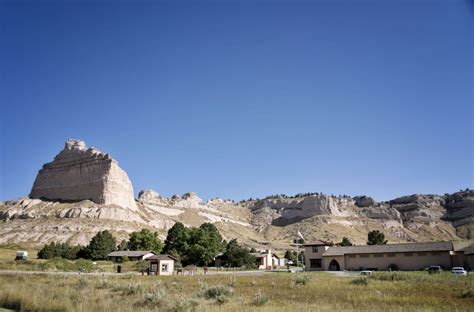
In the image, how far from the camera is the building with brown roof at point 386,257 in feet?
167

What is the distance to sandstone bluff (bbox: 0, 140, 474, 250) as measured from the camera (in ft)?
365

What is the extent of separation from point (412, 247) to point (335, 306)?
4470 centimetres

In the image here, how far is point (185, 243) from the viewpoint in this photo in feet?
241

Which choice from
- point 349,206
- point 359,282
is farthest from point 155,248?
point 349,206

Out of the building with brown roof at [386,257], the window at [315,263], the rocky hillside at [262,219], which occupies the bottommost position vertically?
the window at [315,263]

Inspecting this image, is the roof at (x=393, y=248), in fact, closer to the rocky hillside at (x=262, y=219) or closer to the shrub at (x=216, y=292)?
the shrub at (x=216, y=292)

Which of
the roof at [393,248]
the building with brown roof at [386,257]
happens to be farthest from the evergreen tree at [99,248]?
the roof at [393,248]

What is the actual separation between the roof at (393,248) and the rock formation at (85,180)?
91.4 metres

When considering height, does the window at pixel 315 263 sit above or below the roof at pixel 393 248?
below

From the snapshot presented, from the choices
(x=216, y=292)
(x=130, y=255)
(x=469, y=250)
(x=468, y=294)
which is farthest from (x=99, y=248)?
(x=468, y=294)

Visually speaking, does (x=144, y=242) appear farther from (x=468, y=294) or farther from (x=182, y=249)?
(x=468, y=294)

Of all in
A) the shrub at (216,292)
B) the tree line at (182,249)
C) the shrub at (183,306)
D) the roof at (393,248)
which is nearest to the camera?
the shrub at (183,306)

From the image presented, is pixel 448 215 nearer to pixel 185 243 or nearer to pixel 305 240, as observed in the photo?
pixel 305 240

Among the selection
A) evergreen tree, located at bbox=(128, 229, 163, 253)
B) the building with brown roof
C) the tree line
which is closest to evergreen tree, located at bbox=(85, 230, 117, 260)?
the tree line
